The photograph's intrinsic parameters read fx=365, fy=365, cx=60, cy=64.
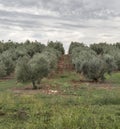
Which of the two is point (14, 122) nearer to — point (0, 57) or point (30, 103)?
point (30, 103)

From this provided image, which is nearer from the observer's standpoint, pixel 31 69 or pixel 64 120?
pixel 64 120

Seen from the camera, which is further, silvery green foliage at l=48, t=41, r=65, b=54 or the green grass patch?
silvery green foliage at l=48, t=41, r=65, b=54

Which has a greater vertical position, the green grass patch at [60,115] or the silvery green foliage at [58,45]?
the silvery green foliage at [58,45]

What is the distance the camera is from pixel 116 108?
25.3 meters

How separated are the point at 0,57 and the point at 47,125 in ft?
182

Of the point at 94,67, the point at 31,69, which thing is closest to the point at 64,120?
the point at 31,69

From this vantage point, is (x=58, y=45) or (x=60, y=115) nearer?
(x=60, y=115)

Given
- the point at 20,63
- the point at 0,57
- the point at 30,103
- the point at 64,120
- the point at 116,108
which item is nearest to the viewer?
the point at 64,120

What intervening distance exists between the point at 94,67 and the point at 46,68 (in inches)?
454

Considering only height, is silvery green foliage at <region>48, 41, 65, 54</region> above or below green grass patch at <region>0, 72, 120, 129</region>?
above

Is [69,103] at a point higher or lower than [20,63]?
lower

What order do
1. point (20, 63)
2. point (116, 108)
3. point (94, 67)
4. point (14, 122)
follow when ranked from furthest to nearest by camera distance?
point (94, 67)
point (20, 63)
point (116, 108)
point (14, 122)

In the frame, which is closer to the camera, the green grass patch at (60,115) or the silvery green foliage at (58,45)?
the green grass patch at (60,115)

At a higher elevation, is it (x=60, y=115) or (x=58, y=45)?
(x=58, y=45)
